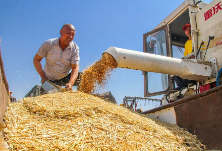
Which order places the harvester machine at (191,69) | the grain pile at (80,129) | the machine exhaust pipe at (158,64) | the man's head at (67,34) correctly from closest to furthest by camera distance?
1. the grain pile at (80,129)
2. the harvester machine at (191,69)
3. the machine exhaust pipe at (158,64)
4. the man's head at (67,34)

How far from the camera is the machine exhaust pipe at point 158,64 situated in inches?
126

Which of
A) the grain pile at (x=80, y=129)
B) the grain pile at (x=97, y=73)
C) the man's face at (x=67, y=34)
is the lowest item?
the grain pile at (x=80, y=129)

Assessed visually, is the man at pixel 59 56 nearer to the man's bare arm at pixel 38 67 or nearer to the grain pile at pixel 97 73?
the man's bare arm at pixel 38 67

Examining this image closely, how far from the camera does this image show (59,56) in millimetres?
3719

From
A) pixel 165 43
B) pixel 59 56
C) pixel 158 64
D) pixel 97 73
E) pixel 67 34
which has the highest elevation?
pixel 165 43

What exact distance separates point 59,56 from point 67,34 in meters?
0.40

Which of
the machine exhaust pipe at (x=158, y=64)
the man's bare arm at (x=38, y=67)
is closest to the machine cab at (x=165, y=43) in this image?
the machine exhaust pipe at (x=158, y=64)

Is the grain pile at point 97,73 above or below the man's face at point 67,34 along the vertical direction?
below

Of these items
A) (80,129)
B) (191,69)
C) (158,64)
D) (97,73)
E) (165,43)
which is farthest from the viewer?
(165,43)

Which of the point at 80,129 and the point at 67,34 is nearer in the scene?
the point at 80,129

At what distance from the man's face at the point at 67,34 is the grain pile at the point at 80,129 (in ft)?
4.13

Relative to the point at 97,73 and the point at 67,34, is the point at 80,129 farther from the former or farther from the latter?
the point at 67,34

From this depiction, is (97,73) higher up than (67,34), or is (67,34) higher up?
(67,34)

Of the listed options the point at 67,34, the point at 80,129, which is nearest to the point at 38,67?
the point at 67,34
